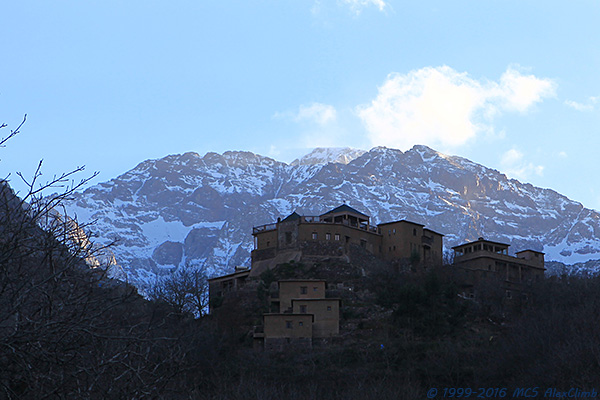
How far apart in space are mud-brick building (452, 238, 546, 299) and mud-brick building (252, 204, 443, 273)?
272cm

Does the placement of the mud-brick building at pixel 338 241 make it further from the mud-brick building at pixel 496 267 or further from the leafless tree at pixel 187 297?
the leafless tree at pixel 187 297

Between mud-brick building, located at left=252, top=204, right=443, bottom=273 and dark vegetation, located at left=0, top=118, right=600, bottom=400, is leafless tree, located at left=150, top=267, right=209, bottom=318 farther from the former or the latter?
mud-brick building, located at left=252, top=204, right=443, bottom=273

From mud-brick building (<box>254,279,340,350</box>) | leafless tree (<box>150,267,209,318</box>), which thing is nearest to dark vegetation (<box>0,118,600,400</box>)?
leafless tree (<box>150,267,209,318</box>)

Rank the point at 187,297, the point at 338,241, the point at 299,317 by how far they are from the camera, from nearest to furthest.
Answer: the point at 299,317, the point at 338,241, the point at 187,297

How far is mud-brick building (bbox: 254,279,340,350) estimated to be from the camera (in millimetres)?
57531

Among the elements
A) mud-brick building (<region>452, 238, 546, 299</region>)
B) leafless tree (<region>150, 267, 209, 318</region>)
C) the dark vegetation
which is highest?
mud-brick building (<region>452, 238, 546, 299</region>)

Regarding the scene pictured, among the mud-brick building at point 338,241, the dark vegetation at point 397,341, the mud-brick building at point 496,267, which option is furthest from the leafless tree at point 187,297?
the mud-brick building at point 496,267

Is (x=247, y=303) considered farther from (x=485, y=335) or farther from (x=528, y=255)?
(x=528, y=255)

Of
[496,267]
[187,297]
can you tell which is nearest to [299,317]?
[187,297]

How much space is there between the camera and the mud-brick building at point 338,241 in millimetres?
69000

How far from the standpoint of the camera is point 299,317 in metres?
58.2

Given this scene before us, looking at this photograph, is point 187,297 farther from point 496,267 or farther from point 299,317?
point 496,267

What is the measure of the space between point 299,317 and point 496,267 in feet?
72.0

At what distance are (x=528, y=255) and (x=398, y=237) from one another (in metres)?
→ 15.0
